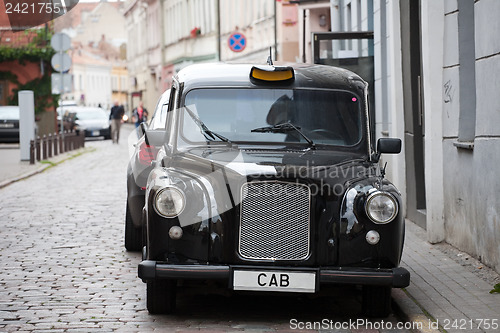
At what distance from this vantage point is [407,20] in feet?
49.5

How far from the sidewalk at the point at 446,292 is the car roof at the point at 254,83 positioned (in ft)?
5.84

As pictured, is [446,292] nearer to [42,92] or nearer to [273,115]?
[273,115]

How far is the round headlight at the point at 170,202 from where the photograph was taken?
7746 millimetres

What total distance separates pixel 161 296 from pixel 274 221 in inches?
42.1

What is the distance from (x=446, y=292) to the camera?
8.78m

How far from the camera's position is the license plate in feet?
25.2

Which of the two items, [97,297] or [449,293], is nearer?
[449,293]

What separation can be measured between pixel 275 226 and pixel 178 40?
56.1 metres

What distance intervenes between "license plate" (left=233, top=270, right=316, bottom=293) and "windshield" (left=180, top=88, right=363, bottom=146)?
1481 millimetres

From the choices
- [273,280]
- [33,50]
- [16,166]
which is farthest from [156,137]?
[33,50]

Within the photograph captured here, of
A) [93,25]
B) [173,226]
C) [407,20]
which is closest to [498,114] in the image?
[173,226]

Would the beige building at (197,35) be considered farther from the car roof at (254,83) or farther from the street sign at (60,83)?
the car roof at (254,83)

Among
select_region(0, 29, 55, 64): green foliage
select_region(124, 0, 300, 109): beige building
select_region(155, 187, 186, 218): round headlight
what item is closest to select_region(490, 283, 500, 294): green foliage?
select_region(155, 187, 186, 218): round headlight

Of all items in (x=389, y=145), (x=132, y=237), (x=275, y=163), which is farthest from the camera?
(x=132, y=237)
